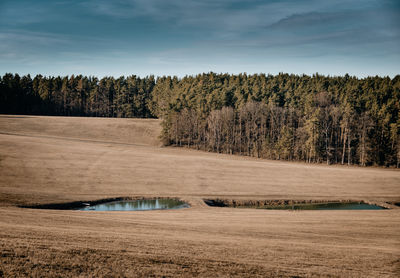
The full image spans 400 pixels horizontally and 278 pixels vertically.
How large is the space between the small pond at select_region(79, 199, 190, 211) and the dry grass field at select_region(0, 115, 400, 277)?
4.61ft

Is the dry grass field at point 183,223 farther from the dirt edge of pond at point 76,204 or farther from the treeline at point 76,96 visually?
the treeline at point 76,96

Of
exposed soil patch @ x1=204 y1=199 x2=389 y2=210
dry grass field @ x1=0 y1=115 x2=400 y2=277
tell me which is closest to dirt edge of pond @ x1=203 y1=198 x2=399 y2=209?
exposed soil patch @ x1=204 y1=199 x2=389 y2=210

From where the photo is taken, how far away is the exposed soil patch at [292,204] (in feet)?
127

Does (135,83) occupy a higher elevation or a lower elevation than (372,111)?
higher

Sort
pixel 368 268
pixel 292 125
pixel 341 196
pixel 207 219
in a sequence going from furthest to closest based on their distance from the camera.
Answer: pixel 292 125
pixel 341 196
pixel 207 219
pixel 368 268

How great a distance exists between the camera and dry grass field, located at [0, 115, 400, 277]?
12031 millimetres

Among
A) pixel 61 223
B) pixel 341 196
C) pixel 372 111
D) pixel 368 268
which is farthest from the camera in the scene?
pixel 372 111

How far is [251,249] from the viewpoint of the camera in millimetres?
15547

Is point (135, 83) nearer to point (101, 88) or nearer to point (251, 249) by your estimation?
point (101, 88)

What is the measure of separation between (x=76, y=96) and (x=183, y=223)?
139 m

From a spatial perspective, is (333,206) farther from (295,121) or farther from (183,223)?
(295,121)

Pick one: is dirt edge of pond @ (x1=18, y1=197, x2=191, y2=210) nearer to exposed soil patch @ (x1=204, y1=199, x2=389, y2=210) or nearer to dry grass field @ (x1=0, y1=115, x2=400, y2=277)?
dry grass field @ (x1=0, y1=115, x2=400, y2=277)

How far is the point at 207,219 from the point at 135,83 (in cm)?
13502

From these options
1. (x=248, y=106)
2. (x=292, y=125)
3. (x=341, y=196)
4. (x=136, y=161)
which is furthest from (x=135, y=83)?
(x=341, y=196)
